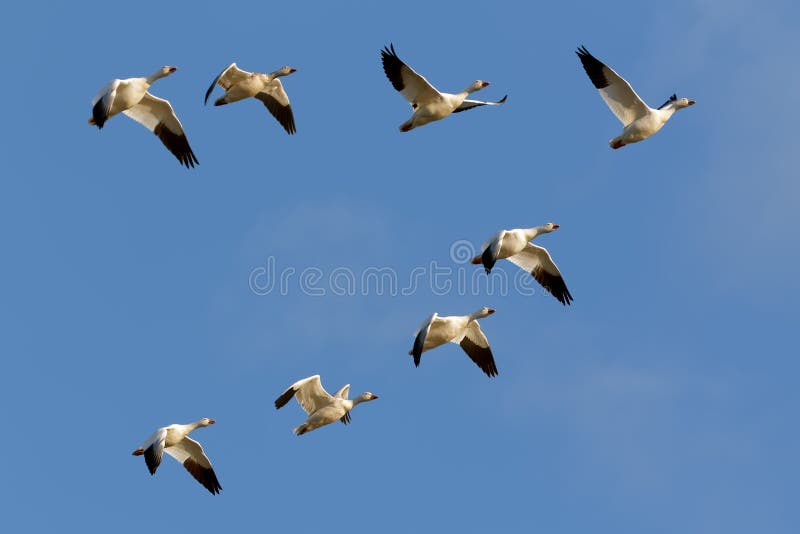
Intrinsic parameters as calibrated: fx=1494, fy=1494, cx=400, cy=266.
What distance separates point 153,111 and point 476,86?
4214 millimetres

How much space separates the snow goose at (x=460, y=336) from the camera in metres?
17.2

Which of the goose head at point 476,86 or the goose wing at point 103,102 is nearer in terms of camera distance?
the goose wing at point 103,102

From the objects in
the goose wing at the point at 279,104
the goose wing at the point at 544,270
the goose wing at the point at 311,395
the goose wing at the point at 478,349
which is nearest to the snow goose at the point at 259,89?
the goose wing at the point at 279,104

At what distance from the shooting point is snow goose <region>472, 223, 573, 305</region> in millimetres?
17859

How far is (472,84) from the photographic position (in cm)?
1955

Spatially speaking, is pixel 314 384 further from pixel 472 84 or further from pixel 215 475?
pixel 472 84

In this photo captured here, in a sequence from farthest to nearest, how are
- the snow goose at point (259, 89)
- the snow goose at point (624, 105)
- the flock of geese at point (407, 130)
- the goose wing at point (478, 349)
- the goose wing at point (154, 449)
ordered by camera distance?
1. the snow goose at point (259, 89)
2. the goose wing at point (478, 349)
3. the snow goose at point (624, 105)
4. the flock of geese at point (407, 130)
5. the goose wing at point (154, 449)

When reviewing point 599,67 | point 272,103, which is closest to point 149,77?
point 272,103

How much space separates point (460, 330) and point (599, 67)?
366cm

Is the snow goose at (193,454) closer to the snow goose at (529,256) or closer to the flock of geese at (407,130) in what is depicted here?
the flock of geese at (407,130)

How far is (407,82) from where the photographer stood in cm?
1858

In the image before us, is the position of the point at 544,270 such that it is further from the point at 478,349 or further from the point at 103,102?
the point at 103,102

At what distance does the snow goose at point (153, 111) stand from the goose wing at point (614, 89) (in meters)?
5.22

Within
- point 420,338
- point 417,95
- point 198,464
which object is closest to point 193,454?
point 198,464
